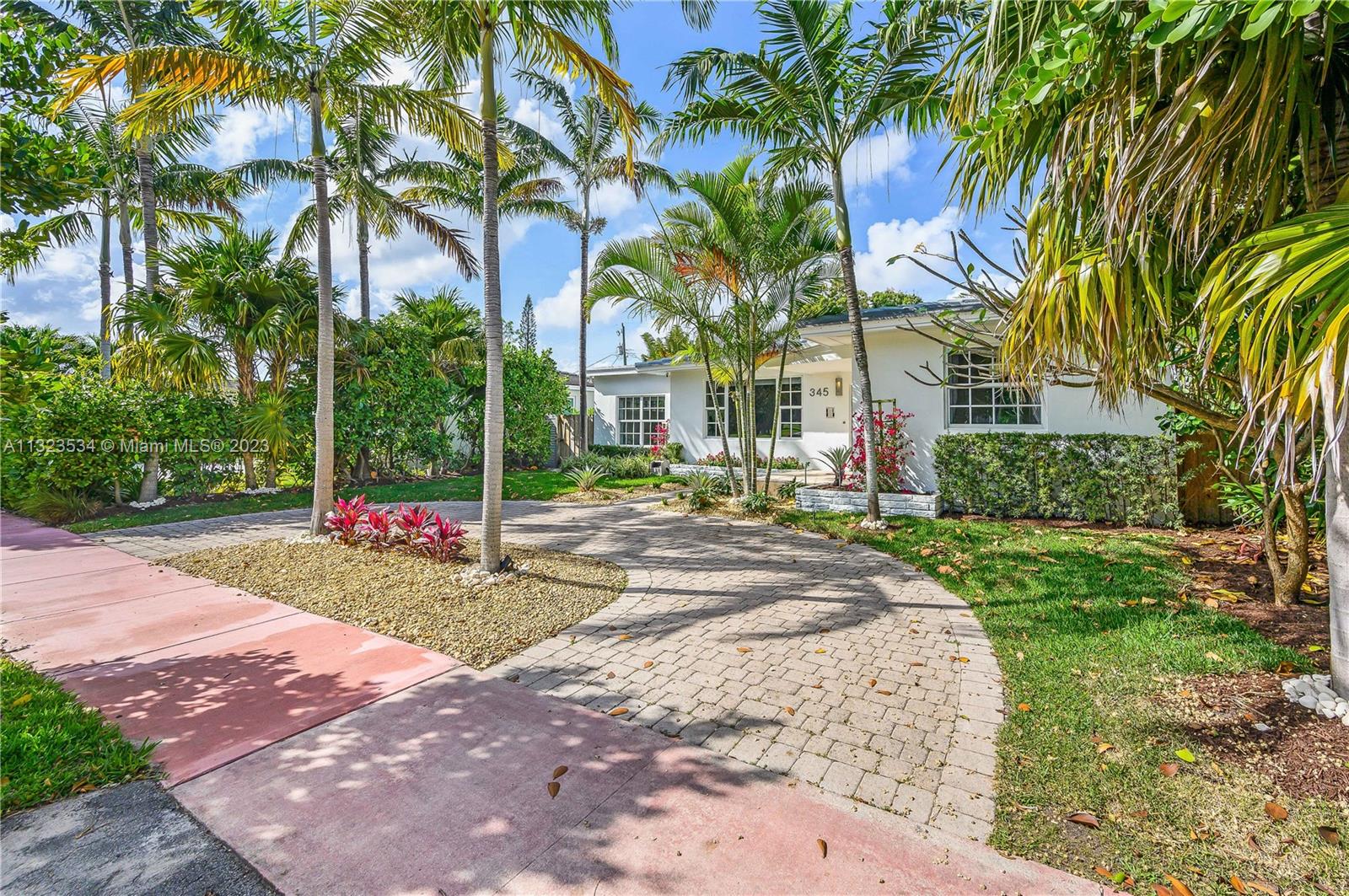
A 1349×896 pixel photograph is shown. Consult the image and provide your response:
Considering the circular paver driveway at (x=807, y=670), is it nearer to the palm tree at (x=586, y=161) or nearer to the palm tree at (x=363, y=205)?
the palm tree at (x=363, y=205)

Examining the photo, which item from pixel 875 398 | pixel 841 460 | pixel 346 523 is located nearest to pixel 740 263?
pixel 875 398

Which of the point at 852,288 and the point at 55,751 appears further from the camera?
the point at 852,288

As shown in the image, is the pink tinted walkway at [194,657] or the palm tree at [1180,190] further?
the pink tinted walkway at [194,657]

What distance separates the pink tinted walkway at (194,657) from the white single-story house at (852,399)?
15.7ft

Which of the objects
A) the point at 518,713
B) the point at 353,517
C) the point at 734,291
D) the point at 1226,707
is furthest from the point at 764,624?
the point at 734,291

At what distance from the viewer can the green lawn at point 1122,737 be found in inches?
86.2

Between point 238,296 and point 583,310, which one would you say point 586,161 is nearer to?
point 583,310

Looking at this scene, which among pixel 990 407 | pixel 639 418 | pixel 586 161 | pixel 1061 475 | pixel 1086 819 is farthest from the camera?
pixel 639 418

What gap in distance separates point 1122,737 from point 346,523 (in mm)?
8025

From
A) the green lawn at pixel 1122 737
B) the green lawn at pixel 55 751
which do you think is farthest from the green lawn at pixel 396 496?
the green lawn at pixel 1122 737

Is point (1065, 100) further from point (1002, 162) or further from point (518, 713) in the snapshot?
point (518, 713)

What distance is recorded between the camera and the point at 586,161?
56.8ft

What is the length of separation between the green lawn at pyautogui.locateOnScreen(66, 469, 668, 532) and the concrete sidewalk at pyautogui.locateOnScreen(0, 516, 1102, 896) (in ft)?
20.0

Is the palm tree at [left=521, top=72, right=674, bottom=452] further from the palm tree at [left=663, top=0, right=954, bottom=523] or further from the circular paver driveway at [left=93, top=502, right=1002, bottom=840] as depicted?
the circular paver driveway at [left=93, top=502, right=1002, bottom=840]
